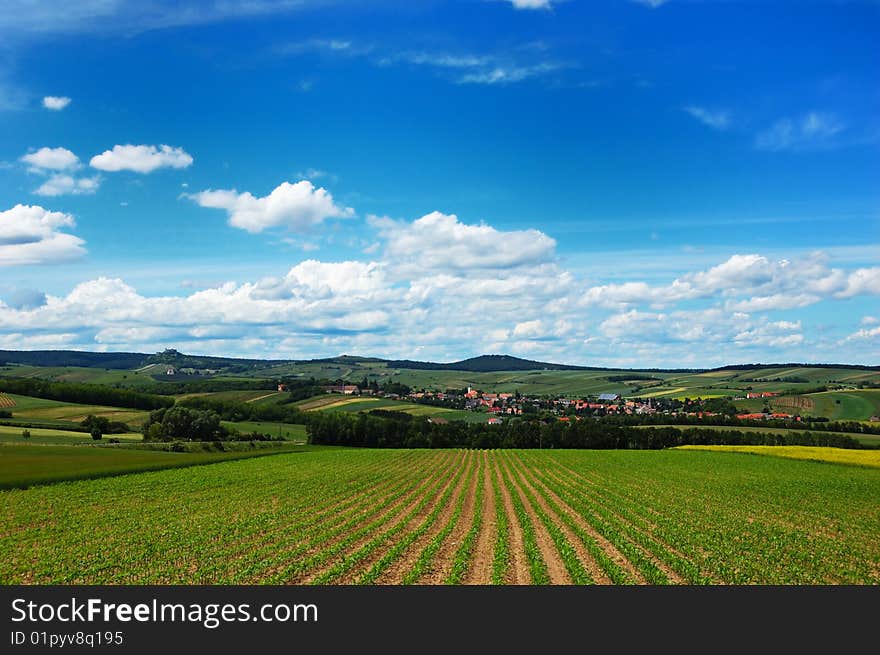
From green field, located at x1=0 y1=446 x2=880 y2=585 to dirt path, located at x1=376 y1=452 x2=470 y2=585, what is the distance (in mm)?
71

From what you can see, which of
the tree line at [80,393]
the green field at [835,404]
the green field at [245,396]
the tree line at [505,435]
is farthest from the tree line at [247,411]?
the green field at [835,404]

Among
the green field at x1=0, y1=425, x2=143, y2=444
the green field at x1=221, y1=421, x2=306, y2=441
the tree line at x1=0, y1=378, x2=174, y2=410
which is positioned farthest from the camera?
the tree line at x1=0, y1=378, x2=174, y2=410

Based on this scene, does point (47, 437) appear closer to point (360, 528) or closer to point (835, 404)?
point (360, 528)

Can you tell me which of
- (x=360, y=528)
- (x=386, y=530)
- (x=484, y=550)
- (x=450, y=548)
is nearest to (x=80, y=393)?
(x=360, y=528)

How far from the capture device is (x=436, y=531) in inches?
1049

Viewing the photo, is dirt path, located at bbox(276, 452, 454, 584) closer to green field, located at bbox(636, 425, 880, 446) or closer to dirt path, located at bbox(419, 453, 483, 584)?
dirt path, located at bbox(419, 453, 483, 584)

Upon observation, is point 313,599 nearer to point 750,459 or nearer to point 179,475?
point 179,475

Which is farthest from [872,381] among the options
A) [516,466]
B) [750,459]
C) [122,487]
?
[122,487]

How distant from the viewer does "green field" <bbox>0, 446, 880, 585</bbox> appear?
19.5m

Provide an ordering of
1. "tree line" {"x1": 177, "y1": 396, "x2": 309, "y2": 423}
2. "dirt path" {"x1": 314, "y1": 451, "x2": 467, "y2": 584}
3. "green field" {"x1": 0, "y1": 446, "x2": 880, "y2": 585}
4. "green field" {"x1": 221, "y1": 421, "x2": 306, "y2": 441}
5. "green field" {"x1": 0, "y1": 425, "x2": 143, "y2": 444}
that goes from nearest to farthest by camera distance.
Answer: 1. "dirt path" {"x1": 314, "y1": 451, "x2": 467, "y2": 584}
2. "green field" {"x1": 0, "y1": 446, "x2": 880, "y2": 585}
3. "green field" {"x1": 0, "y1": 425, "x2": 143, "y2": 444}
4. "green field" {"x1": 221, "y1": 421, "x2": 306, "y2": 441}
5. "tree line" {"x1": 177, "y1": 396, "x2": 309, "y2": 423}

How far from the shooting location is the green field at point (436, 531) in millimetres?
19500

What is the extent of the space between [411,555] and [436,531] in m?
5.09

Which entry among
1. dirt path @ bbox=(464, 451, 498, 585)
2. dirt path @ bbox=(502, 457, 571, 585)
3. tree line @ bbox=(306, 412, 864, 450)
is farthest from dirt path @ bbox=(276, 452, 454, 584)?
tree line @ bbox=(306, 412, 864, 450)

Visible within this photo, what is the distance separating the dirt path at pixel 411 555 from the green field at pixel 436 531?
7 cm
